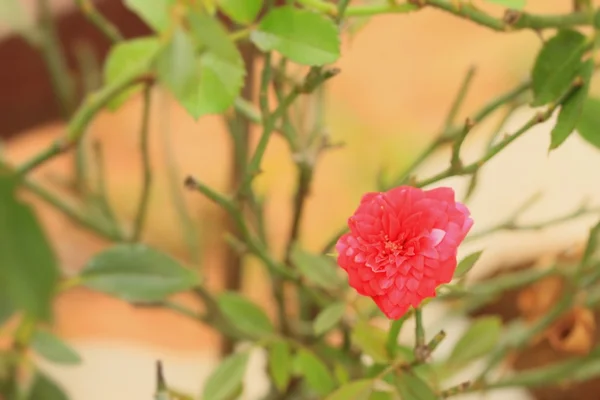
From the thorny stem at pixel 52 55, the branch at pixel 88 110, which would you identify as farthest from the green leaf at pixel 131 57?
the thorny stem at pixel 52 55

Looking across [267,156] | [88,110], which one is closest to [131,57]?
[88,110]

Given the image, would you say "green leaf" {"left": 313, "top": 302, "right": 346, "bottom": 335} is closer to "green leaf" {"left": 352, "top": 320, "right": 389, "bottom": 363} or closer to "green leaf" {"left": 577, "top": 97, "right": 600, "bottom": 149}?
"green leaf" {"left": 352, "top": 320, "right": 389, "bottom": 363}

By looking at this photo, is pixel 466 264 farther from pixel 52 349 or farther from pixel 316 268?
pixel 52 349

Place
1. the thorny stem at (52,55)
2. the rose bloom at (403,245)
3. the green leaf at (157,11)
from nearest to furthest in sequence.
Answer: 1. the rose bloom at (403,245)
2. the green leaf at (157,11)
3. the thorny stem at (52,55)

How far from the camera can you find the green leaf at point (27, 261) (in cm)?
42

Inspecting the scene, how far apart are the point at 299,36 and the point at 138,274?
0.18m

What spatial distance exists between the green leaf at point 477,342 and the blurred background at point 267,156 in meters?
0.13

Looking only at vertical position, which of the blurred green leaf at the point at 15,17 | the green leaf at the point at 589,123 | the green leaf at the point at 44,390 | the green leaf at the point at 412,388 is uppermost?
the blurred green leaf at the point at 15,17

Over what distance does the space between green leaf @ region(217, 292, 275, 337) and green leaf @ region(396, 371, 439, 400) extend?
121 mm

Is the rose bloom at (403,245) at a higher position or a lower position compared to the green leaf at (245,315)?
lower

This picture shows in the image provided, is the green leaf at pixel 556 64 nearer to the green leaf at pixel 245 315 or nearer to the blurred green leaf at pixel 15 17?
the green leaf at pixel 245 315

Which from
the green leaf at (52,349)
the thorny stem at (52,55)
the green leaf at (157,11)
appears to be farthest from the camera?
the thorny stem at (52,55)

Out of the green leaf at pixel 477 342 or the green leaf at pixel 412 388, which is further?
the green leaf at pixel 477 342

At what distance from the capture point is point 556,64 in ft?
0.87
